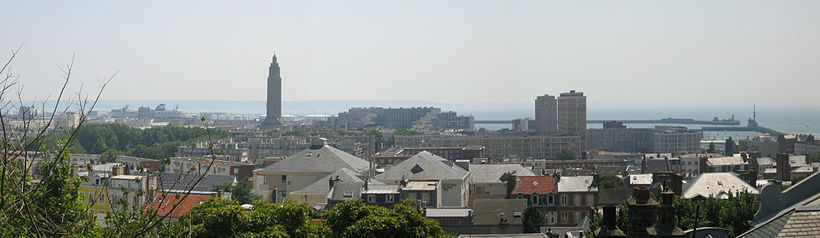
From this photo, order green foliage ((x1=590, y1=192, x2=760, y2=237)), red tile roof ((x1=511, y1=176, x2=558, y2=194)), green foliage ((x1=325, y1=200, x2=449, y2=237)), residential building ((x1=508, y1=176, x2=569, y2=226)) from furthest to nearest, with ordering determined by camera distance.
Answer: red tile roof ((x1=511, y1=176, x2=558, y2=194)), residential building ((x1=508, y1=176, x2=569, y2=226)), green foliage ((x1=590, y1=192, x2=760, y2=237)), green foliage ((x1=325, y1=200, x2=449, y2=237))

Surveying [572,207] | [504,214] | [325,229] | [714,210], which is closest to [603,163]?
[572,207]

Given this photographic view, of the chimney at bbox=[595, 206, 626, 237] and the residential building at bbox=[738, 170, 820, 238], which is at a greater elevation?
the chimney at bbox=[595, 206, 626, 237]

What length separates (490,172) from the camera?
5219 cm

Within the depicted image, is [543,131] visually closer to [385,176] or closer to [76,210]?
[385,176]

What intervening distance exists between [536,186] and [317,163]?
17.7 m

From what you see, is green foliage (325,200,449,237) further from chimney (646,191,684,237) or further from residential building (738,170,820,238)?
chimney (646,191,684,237)

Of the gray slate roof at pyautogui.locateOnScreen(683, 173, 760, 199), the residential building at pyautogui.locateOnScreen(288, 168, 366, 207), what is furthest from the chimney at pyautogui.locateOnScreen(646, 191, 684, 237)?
the gray slate roof at pyautogui.locateOnScreen(683, 173, 760, 199)

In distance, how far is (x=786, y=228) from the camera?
29.8 ft

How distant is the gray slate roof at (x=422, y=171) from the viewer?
150ft

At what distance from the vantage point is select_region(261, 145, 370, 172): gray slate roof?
2126 inches

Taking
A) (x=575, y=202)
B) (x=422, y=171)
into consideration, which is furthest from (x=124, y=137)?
(x=575, y=202)

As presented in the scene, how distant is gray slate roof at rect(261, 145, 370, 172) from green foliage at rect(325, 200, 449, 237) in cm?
3148

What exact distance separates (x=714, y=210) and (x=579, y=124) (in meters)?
124

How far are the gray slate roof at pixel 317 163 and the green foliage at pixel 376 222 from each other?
3148cm
